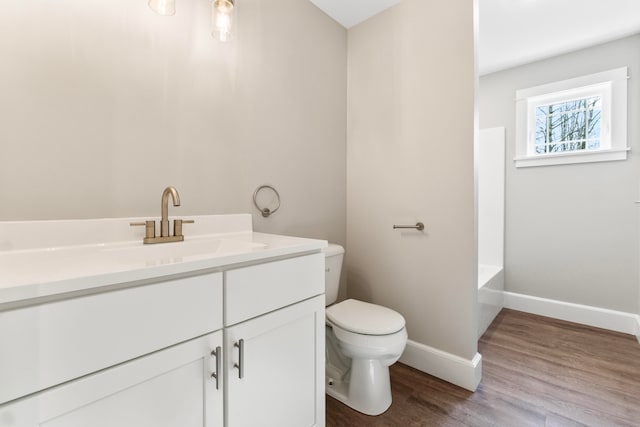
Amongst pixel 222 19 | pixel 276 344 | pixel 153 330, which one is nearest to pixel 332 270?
pixel 276 344

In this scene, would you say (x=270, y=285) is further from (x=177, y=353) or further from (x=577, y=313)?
(x=577, y=313)

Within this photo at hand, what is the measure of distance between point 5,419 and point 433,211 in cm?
183

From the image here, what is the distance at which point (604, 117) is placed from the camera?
238 centimetres

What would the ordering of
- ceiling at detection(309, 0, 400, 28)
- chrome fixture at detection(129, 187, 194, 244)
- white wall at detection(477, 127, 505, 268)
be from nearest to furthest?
chrome fixture at detection(129, 187, 194, 244)
ceiling at detection(309, 0, 400, 28)
white wall at detection(477, 127, 505, 268)

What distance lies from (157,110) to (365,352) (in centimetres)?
147

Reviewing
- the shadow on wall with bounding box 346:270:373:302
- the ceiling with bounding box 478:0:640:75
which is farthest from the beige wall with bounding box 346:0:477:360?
the ceiling with bounding box 478:0:640:75

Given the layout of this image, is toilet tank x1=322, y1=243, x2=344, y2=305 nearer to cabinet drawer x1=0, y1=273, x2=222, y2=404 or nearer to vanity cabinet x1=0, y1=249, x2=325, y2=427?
vanity cabinet x1=0, y1=249, x2=325, y2=427

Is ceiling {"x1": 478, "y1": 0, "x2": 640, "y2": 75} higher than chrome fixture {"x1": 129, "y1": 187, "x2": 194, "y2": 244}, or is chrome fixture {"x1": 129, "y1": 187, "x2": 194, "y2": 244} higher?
ceiling {"x1": 478, "y1": 0, "x2": 640, "y2": 75}

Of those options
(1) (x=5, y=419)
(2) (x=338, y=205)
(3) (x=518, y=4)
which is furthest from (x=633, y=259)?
(1) (x=5, y=419)

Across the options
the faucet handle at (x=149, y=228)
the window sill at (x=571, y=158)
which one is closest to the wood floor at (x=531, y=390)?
the faucet handle at (x=149, y=228)

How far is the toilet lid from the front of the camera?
137 cm

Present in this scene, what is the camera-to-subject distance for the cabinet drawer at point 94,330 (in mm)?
520

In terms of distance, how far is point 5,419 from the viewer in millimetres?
513

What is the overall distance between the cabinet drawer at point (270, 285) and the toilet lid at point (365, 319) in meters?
0.40
